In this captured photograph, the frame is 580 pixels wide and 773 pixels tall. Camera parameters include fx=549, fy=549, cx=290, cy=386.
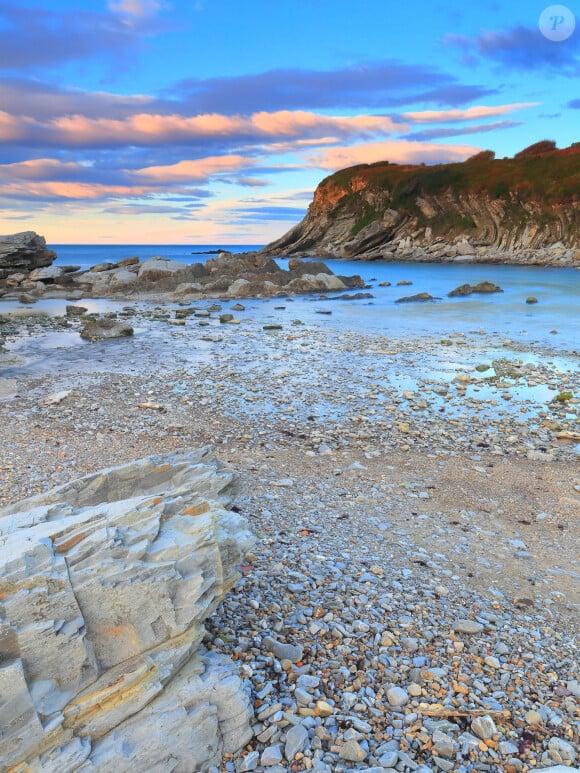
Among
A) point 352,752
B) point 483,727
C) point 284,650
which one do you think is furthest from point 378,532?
point 352,752

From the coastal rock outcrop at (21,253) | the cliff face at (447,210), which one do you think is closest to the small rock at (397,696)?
the coastal rock outcrop at (21,253)

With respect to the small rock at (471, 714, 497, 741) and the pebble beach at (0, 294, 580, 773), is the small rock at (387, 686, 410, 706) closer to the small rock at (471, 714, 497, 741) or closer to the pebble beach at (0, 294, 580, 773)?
the pebble beach at (0, 294, 580, 773)

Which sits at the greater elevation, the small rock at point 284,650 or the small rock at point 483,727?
the small rock at point 284,650

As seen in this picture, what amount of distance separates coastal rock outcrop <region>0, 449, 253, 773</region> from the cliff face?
3105 inches

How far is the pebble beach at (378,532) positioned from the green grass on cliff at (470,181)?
280 feet

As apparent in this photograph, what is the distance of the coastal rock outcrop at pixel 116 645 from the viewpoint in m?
2.93

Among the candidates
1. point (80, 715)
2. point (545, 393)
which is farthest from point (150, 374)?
point (80, 715)

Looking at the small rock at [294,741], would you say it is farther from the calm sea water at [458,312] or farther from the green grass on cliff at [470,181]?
the green grass on cliff at [470,181]

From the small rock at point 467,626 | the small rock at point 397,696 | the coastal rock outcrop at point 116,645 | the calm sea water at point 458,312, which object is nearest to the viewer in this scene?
the coastal rock outcrop at point 116,645

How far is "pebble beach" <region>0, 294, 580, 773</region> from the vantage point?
11.7ft

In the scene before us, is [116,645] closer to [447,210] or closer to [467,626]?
[467,626]

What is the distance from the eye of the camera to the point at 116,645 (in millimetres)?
3215

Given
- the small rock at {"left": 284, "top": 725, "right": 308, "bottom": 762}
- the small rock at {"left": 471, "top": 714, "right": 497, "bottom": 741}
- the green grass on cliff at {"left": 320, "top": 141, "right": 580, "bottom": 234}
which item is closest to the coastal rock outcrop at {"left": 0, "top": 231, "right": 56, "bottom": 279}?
the small rock at {"left": 284, "top": 725, "right": 308, "bottom": 762}

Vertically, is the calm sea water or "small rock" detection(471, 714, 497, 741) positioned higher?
"small rock" detection(471, 714, 497, 741)
